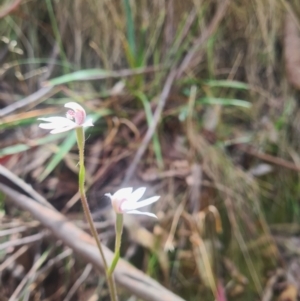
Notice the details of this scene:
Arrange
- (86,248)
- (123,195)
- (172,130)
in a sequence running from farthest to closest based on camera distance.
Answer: (172,130) → (86,248) → (123,195)

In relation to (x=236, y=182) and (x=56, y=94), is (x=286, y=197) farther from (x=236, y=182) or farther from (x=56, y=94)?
(x=56, y=94)

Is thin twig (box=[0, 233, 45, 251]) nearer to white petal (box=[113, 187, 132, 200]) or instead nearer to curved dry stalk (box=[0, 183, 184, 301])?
curved dry stalk (box=[0, 183, 184, 301])

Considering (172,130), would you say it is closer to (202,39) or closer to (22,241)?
(202,39)

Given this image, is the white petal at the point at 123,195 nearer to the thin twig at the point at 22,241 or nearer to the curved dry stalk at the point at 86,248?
the curved dry stalk at the point at 86,248

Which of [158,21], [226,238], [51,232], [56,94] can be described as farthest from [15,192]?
[158,21]

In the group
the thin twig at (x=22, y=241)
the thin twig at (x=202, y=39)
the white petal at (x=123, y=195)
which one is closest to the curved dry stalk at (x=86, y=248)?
the thin twig at (x=22, y=241)

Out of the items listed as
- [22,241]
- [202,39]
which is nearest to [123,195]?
[22,241]

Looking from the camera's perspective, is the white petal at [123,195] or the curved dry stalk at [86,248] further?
the curved dry stalk at [86,248]

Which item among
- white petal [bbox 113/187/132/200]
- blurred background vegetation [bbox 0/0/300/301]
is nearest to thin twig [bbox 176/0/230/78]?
blurred background vegetation [bbox 0/0/300/301]
